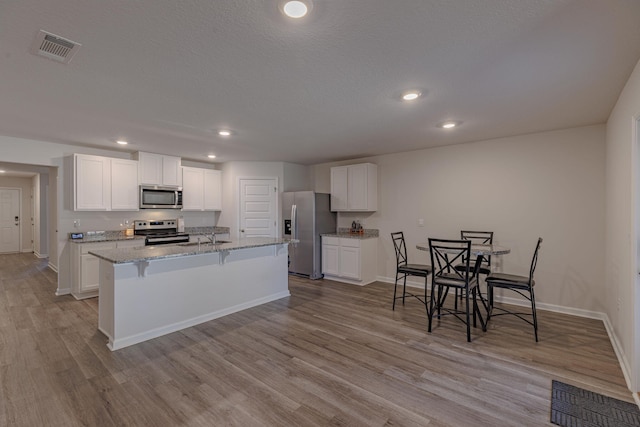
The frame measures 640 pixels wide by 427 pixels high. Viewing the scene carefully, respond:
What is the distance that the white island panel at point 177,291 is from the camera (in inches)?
117

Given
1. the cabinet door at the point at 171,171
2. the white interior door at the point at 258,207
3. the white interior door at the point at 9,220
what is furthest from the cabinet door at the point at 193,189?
the white interior door at the point at 9,220

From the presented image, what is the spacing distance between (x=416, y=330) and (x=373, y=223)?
106 inches

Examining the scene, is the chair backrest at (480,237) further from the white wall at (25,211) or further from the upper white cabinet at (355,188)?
the white wall at (25,211)

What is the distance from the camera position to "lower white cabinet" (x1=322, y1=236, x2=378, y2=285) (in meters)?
5.33

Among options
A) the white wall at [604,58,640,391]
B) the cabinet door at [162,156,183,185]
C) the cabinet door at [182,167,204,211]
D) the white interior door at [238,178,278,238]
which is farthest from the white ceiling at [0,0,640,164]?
the white interior door at [238,178,278,238]

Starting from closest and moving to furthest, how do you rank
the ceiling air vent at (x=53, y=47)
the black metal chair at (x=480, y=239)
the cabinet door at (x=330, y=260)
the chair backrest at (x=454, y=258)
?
the ceiling air vent at (x=53, y=47) → the chair backrest at (x=454, y=258) → the black metal chair at (x=480, y=239) → the cabinet door at (x=330, y=260)

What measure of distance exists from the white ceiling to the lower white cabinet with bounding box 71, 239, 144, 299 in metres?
1.72

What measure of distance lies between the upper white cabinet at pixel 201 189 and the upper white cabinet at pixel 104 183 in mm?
908

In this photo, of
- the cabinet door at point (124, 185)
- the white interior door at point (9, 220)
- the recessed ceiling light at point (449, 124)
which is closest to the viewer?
the recessed ceiling light at point (449, 124)

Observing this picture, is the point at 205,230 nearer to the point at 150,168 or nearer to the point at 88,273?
the point at 150,168

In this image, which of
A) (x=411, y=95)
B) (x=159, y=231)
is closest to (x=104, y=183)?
(x=159, y=231)

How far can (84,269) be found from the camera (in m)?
4.45

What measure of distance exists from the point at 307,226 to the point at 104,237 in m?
3.47

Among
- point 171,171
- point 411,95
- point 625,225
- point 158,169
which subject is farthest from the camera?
point 171,171
